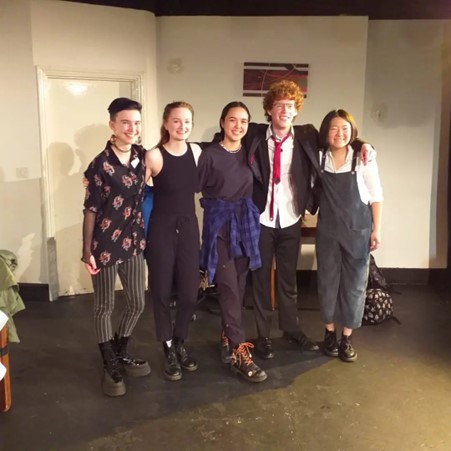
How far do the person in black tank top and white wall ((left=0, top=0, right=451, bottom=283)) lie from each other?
58.4 inches

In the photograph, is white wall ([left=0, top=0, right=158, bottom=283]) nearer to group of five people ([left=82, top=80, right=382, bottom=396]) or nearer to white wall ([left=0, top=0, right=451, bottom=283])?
white wall ([left=0, top=0, right=451, bottom=283])

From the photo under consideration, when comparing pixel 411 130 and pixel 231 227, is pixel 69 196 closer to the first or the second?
pixel 231 227

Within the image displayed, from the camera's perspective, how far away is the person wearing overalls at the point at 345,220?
2773mm

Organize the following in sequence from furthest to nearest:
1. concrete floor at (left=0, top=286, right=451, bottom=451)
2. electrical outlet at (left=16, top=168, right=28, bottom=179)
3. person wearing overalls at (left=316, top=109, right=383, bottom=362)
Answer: electrical outlet at (left=16, top=168, right=28, bottom=179), person wearing overalls at (left=316, top=109, right=383, bottom=362), concrete floor at (left=0, top=286, right=451, bottom=451)

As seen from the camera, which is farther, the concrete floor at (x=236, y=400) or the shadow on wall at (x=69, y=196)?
the shadow on wall at (x=69, y=196)

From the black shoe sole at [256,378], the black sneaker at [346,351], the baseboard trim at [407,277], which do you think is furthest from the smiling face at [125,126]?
the baseboard trim at [407,277]

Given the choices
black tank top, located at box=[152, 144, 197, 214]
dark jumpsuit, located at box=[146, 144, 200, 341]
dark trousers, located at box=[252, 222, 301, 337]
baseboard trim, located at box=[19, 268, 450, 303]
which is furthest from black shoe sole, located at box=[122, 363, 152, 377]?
baseboard trim, located at box=[19, 268, 450, 303]

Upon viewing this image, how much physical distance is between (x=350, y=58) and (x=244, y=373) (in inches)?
104

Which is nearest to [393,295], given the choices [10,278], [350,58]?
[350,58]

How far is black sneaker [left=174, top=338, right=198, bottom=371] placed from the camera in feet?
9.33

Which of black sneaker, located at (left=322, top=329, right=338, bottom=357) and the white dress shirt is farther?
black sneaker, located at (left=322, top=329, right=338, bottom=357)

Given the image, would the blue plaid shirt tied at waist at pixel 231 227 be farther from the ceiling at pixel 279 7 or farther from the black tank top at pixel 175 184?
the ceiling at pixel 279 7

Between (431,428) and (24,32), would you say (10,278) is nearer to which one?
(24,32)

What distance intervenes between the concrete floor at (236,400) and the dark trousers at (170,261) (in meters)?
0.41
